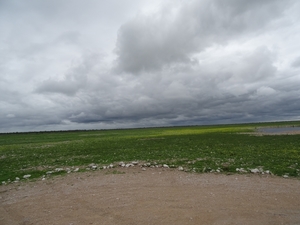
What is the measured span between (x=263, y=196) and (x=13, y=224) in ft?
37.5

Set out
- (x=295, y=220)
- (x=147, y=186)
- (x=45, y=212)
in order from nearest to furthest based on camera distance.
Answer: (x=295, y=220) → (x=45, y=212) → (x=147, y=186)

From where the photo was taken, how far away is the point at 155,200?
954 cm

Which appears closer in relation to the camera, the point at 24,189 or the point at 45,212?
the point at 45,212

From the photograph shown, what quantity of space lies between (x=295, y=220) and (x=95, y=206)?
8.31 meters

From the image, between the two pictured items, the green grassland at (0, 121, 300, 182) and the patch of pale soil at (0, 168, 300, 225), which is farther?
the green grassland at (0, 121, 300, 182)

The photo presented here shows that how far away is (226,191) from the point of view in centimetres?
1041

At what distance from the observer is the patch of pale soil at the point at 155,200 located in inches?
308

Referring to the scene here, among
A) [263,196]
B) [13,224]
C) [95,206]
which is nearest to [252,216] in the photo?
[263,196]

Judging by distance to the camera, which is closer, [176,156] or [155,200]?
[155,200]

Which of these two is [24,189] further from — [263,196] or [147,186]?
[263,196]

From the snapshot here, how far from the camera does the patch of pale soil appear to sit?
25.7ft

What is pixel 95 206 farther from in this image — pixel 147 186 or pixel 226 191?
pixel 226 191

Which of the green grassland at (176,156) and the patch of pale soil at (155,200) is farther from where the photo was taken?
the green grassland at (176,156)

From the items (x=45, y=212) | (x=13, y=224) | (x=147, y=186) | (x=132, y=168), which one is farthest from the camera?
(x=132, y=168)
